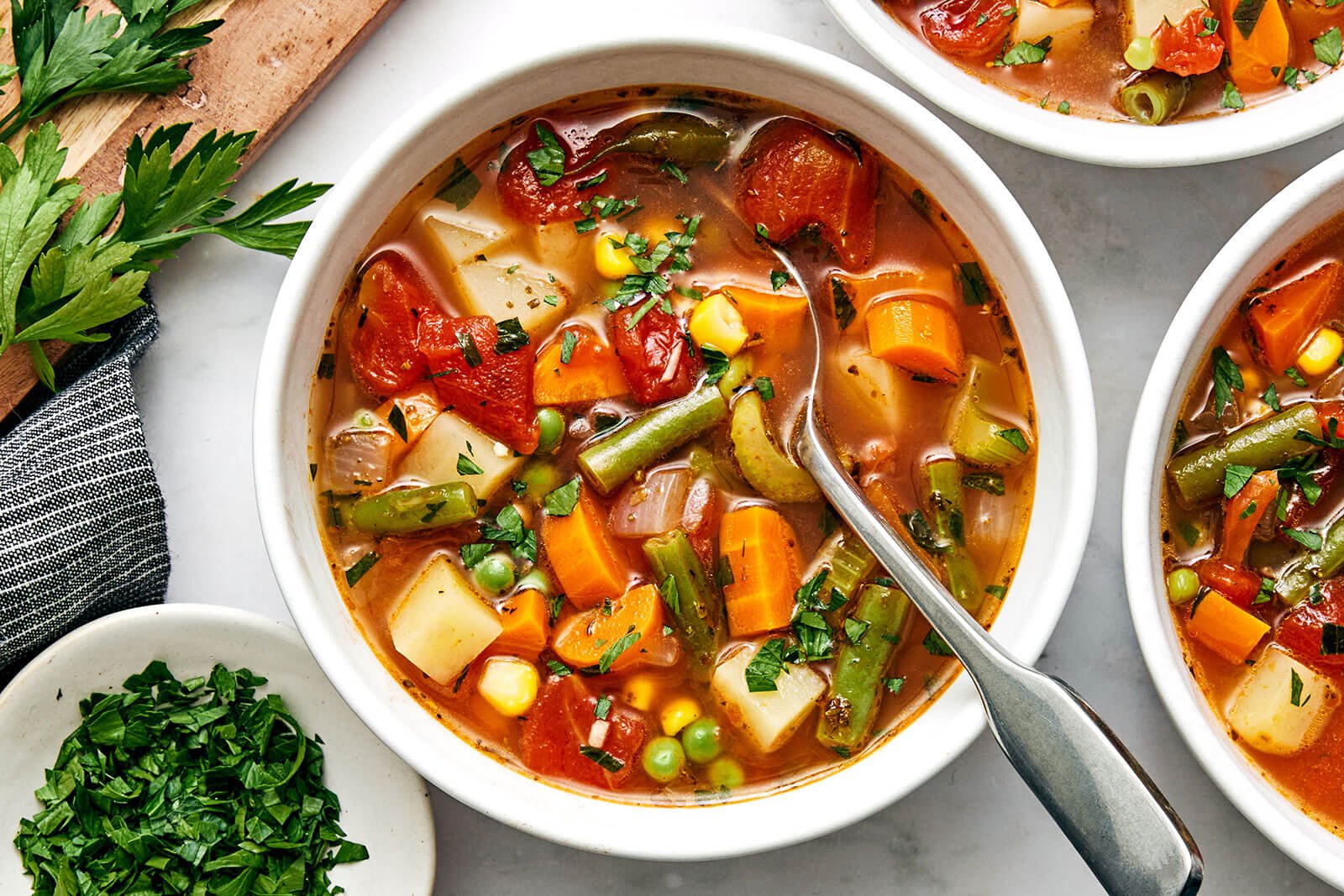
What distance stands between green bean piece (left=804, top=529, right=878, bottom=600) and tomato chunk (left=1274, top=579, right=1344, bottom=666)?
1.02 m

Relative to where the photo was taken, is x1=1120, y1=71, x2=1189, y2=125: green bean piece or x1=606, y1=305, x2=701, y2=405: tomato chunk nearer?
x1=606, y1=305, x2=701, y2=405: tomato chunk

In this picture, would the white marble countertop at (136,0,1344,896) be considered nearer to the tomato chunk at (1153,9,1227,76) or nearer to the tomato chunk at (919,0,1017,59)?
the tomato chunk at (919,0,1017,59)

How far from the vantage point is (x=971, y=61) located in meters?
3.00

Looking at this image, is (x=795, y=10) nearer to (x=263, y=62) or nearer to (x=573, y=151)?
(x=573, y=151)

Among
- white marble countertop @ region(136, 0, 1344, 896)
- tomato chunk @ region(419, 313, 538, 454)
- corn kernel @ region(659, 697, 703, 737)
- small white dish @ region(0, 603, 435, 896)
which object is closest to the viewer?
tomato chunk @ region(419, 313, 538, 454)

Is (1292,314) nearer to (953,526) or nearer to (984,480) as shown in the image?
(984,480)

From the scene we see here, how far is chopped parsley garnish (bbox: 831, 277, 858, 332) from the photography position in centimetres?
277

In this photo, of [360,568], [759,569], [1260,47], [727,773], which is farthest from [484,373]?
[1260,47]

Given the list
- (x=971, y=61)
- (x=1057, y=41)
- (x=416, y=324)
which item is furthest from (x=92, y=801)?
(x=1057, y=41)

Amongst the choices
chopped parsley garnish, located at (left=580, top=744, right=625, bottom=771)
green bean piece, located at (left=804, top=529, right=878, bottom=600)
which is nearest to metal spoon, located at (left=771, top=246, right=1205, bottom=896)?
green bean piece, located at (left=804, top=529, right=878, bottom=600)

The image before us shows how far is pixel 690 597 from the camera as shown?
272 cm

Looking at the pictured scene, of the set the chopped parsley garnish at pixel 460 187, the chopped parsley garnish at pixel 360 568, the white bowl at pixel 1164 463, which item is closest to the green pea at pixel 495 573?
the chopped parsley garnish at pixel 360 568

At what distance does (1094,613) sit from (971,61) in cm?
147

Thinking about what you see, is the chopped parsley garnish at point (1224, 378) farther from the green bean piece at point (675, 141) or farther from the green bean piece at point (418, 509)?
the green bean piece at point (418, 509)
